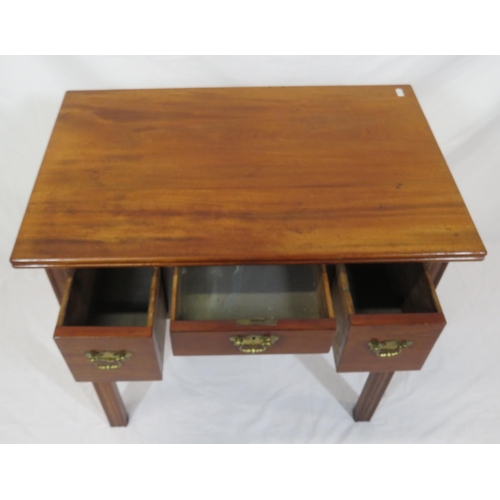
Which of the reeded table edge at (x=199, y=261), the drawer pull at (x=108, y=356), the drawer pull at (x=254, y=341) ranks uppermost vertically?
the reeded table edge at (x=199, y=261)

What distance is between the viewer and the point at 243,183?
3.11 feet

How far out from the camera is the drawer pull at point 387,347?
2.91ft

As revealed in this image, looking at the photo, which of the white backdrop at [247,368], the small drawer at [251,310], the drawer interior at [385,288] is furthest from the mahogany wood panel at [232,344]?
the white backdrop at [247,368]

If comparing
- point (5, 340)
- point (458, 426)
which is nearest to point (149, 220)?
point (5, 340)

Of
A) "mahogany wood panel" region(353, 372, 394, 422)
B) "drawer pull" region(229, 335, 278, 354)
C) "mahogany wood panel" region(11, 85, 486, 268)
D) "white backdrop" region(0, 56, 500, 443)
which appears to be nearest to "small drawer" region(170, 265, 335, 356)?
"drawer pull" region(229, 335, 278, 354)

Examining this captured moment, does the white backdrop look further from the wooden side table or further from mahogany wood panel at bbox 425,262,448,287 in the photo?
mahogany wood panel at bbox 425,262,448,287

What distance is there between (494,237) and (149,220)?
126 cm

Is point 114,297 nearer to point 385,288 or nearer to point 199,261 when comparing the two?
point 199,261

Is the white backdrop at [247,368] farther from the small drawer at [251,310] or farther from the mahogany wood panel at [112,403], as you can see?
the small drawer at [251,310]

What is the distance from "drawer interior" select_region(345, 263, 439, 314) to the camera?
1.02 meters

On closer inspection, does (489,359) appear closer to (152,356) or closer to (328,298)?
(328,298)

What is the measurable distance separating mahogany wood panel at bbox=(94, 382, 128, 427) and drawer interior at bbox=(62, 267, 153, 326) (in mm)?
135

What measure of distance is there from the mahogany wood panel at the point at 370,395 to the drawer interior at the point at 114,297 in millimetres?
527

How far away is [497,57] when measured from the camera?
129cm
